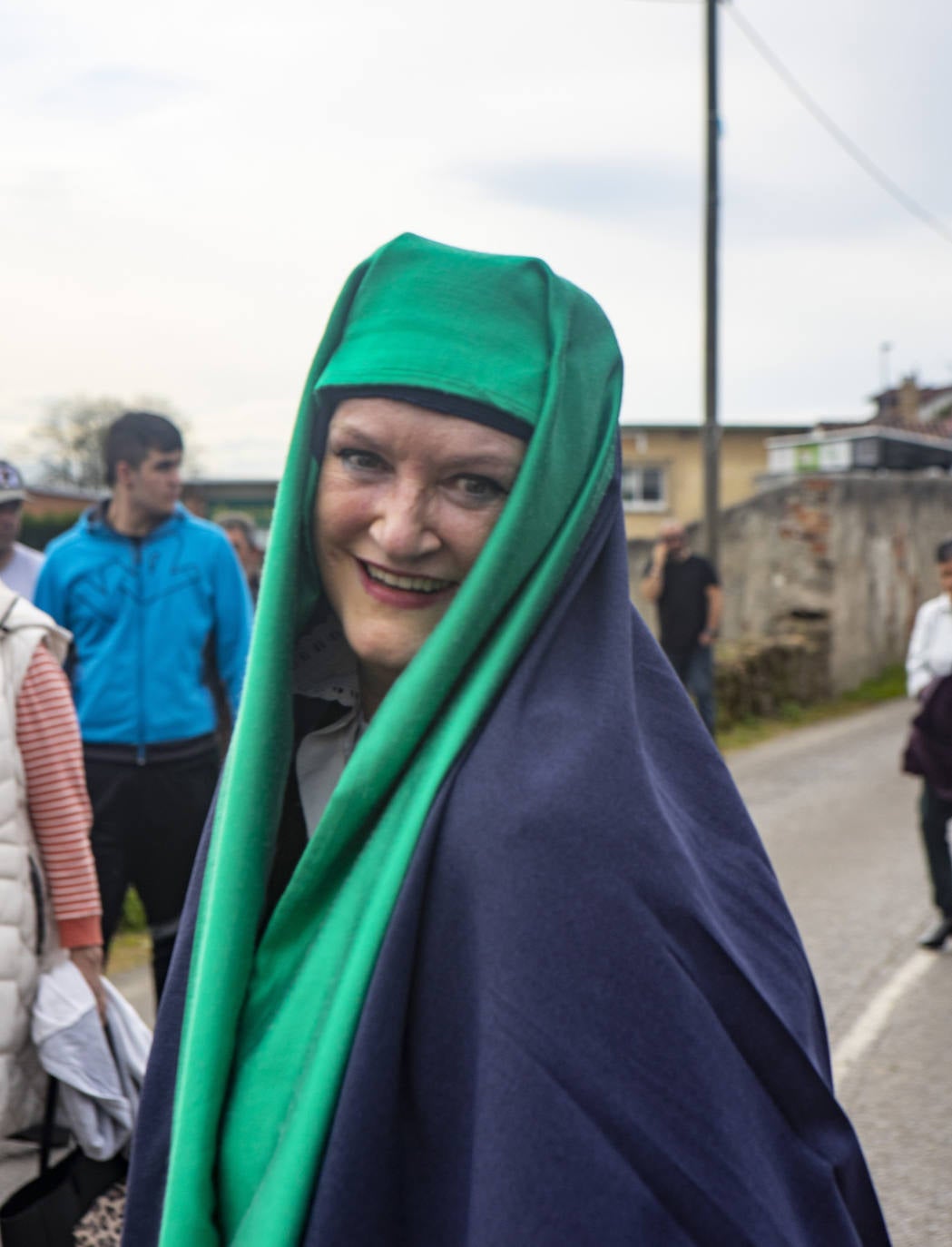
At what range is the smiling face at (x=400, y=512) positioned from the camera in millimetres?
1395

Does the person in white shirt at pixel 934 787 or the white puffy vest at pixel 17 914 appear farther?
the person in white shirt at pixel 934 787

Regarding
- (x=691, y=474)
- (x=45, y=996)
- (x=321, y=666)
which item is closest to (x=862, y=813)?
(x=45, y=996)

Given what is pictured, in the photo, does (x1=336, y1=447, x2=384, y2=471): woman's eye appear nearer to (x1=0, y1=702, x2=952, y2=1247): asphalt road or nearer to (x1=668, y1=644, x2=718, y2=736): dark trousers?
(x1=0, y1=702, x2=952, y2=1247): asphalt road

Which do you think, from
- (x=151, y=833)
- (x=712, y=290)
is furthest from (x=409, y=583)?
(x=712, y=290)

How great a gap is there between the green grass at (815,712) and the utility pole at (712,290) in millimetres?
1852

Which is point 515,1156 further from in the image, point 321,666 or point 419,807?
point 321,666

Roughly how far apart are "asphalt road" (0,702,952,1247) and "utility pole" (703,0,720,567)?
4.11 metres

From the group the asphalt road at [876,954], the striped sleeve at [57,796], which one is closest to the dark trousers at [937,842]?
the asphalt road at [876,954]

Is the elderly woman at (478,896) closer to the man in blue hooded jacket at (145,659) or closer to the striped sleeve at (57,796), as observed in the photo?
the striped sleeve at (57,796)

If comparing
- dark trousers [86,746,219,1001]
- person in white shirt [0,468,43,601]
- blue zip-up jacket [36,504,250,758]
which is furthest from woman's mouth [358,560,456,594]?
person in white shirt [0,468,43,601]

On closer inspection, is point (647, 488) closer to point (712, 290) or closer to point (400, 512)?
point (712, 290)

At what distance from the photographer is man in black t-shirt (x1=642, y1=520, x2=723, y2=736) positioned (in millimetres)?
11492

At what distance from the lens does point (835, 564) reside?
16625mm

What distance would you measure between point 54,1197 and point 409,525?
5.18ft
